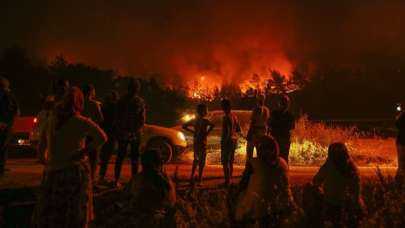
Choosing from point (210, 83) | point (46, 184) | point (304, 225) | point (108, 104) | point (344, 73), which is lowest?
point (304, 225)

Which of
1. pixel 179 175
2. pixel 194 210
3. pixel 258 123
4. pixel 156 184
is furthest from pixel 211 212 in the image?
pixel 179 175

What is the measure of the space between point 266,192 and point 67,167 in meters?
2.06

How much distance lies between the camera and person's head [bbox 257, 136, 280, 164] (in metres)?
5.86

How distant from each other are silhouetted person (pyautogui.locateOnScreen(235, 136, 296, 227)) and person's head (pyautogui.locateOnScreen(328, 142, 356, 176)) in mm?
678

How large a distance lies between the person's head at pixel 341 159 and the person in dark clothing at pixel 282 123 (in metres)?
3.32

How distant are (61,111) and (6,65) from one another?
31.4 m

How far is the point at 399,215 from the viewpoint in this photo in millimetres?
6305

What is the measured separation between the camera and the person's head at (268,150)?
A: 231 inches

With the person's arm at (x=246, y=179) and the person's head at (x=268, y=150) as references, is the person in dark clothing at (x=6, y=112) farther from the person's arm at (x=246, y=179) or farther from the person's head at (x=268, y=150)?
the person's head at (x=268, y=150)

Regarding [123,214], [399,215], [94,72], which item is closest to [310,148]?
[399,215]

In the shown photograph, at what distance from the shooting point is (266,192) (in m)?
5.83

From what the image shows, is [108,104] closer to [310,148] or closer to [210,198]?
[210,198]

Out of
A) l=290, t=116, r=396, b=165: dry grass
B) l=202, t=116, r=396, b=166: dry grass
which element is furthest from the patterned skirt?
l=290, t=116, r=396, b=165: dry grass

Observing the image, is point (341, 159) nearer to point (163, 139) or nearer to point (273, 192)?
point (273, 192)
